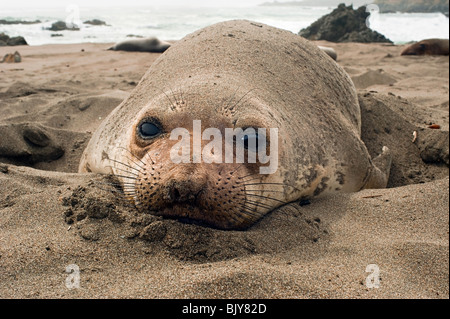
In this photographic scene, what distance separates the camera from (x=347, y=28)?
51.3ft

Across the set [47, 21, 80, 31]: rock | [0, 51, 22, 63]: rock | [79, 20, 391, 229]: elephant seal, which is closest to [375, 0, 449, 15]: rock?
[79, 20, 391, 229]: elephant seal

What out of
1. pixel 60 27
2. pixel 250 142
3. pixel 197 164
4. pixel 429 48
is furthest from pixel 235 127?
pixel 60 27

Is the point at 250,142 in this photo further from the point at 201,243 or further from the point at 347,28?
the point at 347,28

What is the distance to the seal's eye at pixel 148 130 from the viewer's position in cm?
240

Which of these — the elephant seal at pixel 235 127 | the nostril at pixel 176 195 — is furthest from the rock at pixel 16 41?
the nostril at pixel 176 195

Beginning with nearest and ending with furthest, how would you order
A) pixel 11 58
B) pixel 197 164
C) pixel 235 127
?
pixel 197 164, pixel 235 127, pixel 11 58

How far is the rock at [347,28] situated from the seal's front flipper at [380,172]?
12423 mm

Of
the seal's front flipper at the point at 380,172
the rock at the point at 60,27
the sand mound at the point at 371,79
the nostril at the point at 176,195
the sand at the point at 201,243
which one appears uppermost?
the rock at the point at 60,27

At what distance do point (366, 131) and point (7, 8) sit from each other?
3.32 m

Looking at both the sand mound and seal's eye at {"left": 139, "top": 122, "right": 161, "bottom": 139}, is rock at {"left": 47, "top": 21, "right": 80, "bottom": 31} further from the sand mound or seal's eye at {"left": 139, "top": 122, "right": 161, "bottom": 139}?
seal's eye at {"left": 139, "top": 122, "right": 161, "bottom": 139}

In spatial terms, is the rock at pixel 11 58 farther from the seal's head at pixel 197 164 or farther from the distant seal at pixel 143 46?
the seal's head at pixel 197 164

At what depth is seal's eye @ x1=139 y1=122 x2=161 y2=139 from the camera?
2.40 m

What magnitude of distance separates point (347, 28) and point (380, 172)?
44.6 feet

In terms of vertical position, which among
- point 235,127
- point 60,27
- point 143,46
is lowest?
point 143,46
